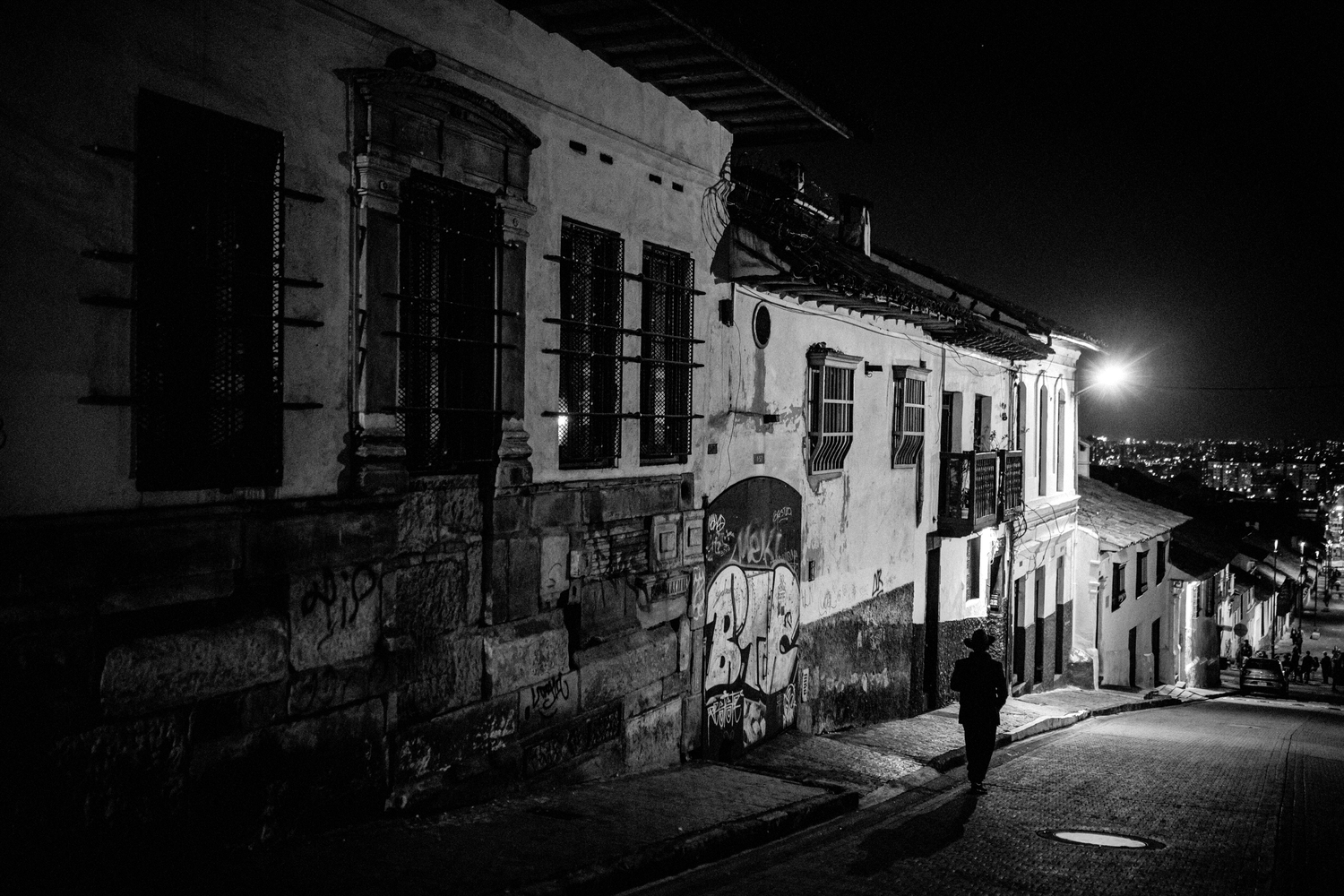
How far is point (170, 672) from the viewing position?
4926 millimetres

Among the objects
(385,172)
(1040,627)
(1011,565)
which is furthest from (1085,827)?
(1040,627)

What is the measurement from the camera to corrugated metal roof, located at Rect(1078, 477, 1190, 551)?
83.9 feet

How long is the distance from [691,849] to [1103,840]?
3626 millimetres

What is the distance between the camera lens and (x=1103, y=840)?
8.16 metres

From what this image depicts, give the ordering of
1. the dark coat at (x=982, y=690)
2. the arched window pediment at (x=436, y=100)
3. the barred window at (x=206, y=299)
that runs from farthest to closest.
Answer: the dark coat at (x=982, y=690)
the arched window pediment at (x=436, y=100)
the barred window at (x=206, y=299)

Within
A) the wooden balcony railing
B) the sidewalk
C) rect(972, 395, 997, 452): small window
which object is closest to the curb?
the sidewalk

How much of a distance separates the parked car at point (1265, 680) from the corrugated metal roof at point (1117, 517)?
550cm

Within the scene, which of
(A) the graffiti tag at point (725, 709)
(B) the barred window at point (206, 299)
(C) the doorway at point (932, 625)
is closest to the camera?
(B) the barred window at point (206, 299)

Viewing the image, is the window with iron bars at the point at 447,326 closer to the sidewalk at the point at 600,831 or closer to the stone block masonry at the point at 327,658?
the stone block masonry at the point at 327,658

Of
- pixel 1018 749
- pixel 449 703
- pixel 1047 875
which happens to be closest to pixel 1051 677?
pixel 1018 749

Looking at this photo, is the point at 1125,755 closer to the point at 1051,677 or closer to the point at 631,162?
the point at 631,162

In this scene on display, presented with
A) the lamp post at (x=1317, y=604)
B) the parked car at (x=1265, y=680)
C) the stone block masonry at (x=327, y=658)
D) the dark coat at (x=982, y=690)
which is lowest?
the lamp post at (x=1317, y=604)

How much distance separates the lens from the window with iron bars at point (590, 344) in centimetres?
797

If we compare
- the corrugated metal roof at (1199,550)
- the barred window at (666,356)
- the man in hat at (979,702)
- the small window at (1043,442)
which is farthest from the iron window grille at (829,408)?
the corrugated metal roof at (1199,550)
